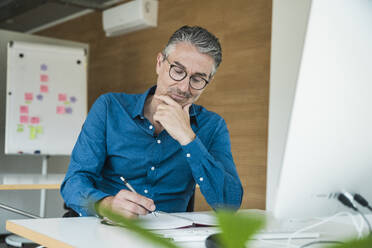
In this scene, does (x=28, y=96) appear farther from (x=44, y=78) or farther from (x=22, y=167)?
(x=22, y=167)

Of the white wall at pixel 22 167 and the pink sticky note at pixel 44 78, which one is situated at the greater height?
the pink sticky note at pixel 44 78

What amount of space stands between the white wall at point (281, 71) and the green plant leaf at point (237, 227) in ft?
12.6

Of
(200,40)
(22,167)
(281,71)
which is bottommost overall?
(22,167)

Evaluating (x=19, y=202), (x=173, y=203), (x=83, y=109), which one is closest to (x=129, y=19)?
(x=83, y=109)

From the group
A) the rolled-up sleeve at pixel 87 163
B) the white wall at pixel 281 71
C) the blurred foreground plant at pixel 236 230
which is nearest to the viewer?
the blurred foreground plant at pixel 236 230

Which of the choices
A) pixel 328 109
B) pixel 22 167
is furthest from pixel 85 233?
pixel 22 167

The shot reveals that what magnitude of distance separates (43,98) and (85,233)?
3973 mm

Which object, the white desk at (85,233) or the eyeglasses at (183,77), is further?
the eyeglasses at (183,77)

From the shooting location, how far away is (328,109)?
737 millimetres

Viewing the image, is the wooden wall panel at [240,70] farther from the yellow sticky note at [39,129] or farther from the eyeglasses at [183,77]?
the eyeglasses at [183,77]

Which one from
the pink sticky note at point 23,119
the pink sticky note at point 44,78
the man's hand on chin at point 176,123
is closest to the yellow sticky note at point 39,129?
the pink sticky note at point 23,119

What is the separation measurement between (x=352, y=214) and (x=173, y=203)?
34.6 inches

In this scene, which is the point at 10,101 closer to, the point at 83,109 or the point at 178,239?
the point at 83,109

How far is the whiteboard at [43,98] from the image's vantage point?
4.61 m
